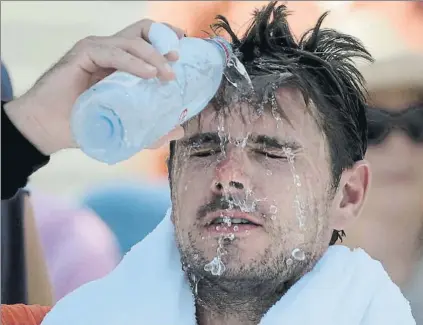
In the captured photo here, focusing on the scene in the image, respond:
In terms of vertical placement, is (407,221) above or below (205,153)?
below

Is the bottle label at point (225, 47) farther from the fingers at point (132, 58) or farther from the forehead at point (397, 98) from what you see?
the forehead at point (397, 98)

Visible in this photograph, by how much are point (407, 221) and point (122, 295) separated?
0.46 m

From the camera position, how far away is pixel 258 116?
911mm

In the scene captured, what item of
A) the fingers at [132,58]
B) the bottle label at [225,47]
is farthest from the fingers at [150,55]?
the bottle label at [225,47]

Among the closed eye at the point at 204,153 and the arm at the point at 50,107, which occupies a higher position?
the arm at the point at 50,107

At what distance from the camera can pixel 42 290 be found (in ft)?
3.92

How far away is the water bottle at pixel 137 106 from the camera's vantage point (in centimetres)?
69

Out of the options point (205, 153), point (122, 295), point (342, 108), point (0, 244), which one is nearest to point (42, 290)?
point (0, 244)

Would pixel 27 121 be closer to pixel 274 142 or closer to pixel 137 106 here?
pixel 137 106

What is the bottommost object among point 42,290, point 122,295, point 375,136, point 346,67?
point 42,290

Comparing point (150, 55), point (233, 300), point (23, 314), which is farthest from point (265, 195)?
point (23, 314)

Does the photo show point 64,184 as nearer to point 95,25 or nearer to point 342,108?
point 95,25

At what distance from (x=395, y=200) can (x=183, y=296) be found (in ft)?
1.26

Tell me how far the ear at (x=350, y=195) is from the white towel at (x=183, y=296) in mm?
47
